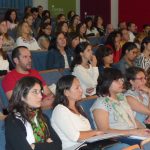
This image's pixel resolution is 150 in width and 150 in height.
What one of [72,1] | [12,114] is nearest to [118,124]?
[12,114]

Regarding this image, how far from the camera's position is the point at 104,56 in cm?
516

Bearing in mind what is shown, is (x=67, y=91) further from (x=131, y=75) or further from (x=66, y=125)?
(x=131, y=75)

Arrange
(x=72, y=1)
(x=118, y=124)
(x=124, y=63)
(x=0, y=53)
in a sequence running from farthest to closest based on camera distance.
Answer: (x=72, y=1) < (x=124, y=63) < (x=0, y=53) < (x=118, y=124)

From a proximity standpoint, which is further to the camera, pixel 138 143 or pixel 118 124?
pixel 118 124

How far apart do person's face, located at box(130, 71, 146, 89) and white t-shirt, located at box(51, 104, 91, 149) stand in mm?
978

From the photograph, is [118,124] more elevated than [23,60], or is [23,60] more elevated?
[23,60]

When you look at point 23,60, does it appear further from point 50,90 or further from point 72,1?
point 72,1

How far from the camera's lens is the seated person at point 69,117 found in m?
2.93

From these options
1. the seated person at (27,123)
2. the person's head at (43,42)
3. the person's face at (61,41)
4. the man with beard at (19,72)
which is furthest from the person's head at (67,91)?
the person's head at (43,42)

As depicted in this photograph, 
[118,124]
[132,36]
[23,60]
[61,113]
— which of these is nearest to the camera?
[61,113]

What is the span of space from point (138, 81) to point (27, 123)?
151 centimetres

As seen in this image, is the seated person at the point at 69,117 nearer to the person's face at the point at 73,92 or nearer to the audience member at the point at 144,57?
the person's face at the point at 73,92

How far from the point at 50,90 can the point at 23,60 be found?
407 millimetres

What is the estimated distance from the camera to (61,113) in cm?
295
